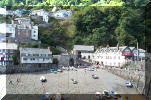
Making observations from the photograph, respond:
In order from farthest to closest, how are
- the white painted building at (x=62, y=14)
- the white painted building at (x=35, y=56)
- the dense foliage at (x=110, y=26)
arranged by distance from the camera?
the white painted building at (x=62, y=14) → the dense foliage at (x=110, y=26) → the white painted building at (x=35, y=56)

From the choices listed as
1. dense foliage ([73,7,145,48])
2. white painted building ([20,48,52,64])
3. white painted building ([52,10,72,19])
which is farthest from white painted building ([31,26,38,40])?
white painted building ([52,10,72,19])

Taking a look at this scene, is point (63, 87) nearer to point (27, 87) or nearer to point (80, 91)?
point (80, 91)

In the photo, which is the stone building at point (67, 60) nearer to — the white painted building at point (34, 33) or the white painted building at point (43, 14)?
the white painted building at point (34, 33)

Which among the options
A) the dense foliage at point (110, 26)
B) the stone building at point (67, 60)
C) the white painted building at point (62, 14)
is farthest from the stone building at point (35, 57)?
the white painted building at point (62, 14)

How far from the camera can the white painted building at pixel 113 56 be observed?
7227 mm

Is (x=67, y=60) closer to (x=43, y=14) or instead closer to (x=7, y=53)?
(x=7, y=53)

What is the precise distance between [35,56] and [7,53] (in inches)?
43.7

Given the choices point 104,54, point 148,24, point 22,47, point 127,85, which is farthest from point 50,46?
point 148,24

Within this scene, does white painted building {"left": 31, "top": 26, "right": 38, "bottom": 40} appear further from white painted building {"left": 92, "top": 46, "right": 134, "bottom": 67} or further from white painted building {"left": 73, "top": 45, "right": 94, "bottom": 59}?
white painted building {"left": 92, "top": 46, "right": 134, "bottom": 67}

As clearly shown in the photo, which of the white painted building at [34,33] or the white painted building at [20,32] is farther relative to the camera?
the white painted building at [34,33]

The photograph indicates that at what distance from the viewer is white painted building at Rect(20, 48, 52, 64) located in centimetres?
694

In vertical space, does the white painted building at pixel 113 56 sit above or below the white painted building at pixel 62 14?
below

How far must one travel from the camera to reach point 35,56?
6996 mm

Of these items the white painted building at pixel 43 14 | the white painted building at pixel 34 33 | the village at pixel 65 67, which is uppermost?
the white painted building at pixel 43 14
